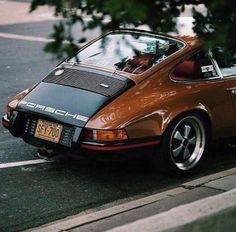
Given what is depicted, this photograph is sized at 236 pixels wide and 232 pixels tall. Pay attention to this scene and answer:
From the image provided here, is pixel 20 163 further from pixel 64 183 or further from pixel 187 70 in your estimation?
pixel 187 70

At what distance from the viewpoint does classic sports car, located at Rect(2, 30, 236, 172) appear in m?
5.77

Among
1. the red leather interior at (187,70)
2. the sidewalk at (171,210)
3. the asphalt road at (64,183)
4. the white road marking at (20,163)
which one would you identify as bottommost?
the white road marking at (20,163)

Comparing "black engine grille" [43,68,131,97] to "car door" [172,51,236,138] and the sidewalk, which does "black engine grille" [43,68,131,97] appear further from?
the sidewalk

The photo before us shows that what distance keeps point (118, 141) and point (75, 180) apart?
2.42 feet

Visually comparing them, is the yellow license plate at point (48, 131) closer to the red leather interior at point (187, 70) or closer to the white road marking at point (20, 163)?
the white road marking at point (20, 163)

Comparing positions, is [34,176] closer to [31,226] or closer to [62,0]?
[31,226]

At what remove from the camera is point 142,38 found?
21.2ft

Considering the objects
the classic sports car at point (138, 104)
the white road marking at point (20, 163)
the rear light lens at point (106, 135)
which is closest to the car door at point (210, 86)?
the classic sports car at point (138, 104)

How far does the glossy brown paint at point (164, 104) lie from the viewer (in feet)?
18.9

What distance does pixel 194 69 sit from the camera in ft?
21.2

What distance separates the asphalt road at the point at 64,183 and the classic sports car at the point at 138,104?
1.07 feet

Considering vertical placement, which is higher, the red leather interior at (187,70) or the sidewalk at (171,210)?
the red leather interior at (187,70)

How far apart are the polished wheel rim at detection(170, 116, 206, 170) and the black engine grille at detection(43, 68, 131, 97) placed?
699 millimetres

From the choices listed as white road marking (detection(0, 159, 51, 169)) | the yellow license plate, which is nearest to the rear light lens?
the yellow license plate
